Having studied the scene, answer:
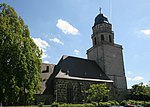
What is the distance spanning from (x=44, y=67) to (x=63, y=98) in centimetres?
592

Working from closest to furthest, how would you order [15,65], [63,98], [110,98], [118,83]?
[15,65] < [63,98] < [110,98] < [118,83]

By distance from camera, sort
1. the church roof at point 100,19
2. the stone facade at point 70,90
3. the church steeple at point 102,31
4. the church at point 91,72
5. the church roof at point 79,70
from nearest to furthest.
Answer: the stone facade at point 70,90
the church at point 91,72
the church roof at point 79,70
the church steeple at point 102,31
the church roof at point 100,19

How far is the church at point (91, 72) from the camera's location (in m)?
30.9

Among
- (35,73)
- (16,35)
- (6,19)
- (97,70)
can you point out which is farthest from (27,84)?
(97,70)

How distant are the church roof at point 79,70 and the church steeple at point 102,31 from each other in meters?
4.97

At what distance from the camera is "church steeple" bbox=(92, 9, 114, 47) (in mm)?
41781

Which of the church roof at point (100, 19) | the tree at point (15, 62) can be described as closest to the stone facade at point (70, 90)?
the tree at point (15, 62)

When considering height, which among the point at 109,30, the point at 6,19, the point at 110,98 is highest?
the point at 109,30

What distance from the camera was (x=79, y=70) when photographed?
116 ft

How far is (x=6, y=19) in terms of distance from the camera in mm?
21281

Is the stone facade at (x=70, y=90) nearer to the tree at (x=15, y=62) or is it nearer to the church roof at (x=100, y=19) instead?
the tree at (x=15, y=62)

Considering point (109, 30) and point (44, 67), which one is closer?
point (44, 67)

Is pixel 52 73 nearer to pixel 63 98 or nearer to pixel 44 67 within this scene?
pixel 44 67

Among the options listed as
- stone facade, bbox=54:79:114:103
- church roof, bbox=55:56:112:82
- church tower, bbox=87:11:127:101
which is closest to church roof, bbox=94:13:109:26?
church tower, bbox=87:11:127:101
